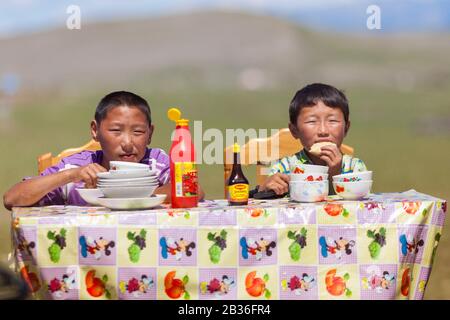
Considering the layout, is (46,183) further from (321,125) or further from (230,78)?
(230,78)

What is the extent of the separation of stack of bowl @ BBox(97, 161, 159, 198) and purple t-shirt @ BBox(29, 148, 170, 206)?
39 centimetres

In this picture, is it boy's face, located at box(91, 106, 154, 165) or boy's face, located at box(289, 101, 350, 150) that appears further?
boy's face, located at box(289, 101, 350, 150)

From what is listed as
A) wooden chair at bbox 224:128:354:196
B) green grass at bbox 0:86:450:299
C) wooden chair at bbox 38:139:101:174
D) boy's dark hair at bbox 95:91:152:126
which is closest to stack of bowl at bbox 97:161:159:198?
boy's dark hair at bbox 95:91:152:126

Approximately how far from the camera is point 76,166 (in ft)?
10.7

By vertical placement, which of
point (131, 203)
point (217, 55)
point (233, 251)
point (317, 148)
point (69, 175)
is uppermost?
point (217, 55)

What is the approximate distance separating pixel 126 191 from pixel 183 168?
0.24 metres

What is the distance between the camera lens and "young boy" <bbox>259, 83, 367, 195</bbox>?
322 cm

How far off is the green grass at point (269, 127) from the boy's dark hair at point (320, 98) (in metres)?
2.43

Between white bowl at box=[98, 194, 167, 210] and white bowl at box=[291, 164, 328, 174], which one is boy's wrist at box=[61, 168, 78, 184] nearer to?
white bowl at box=[98, 194, 167, 210]

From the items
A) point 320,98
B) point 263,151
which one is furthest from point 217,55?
point 320,98

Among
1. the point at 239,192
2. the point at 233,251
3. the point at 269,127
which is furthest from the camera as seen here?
the point at 269,127

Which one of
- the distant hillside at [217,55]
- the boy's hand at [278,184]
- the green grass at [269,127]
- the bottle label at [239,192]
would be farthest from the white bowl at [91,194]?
the distant hillside at [217,55]

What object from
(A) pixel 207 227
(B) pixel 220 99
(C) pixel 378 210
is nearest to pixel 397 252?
(C) pixel 378 210
